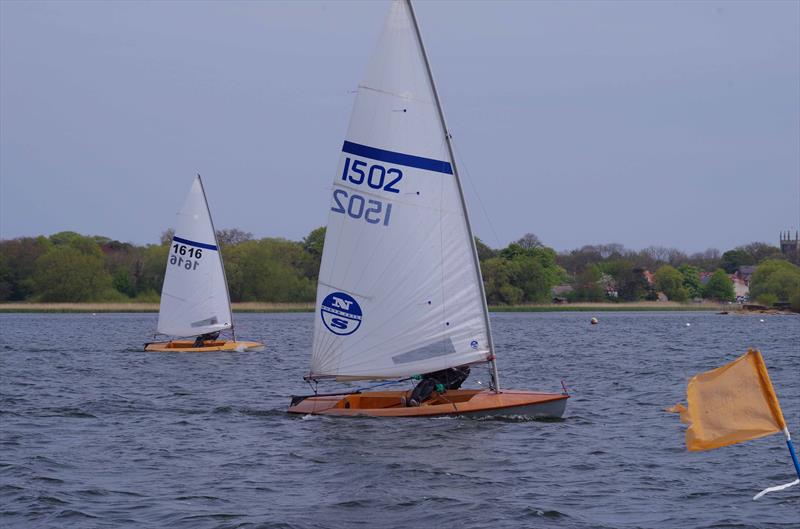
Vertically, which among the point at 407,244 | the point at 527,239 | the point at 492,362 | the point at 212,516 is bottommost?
the point at 212,516

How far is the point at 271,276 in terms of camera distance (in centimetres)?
11338

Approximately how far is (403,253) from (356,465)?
17.0 feet

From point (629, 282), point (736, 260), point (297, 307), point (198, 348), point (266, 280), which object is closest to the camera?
point (198, 348)

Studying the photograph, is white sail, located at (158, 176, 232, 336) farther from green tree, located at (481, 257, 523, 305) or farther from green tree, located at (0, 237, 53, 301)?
green tree, located at (481, 257, 523, 305)

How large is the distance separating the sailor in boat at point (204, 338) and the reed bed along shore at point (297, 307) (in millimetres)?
59006

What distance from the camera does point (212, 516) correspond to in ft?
45.0

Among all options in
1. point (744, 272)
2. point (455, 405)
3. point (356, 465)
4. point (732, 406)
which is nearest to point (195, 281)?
point (455, 405)

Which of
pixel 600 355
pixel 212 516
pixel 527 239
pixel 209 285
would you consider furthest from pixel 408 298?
pixel 527 239

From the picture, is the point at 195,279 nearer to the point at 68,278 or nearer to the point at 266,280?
the point at 266,280

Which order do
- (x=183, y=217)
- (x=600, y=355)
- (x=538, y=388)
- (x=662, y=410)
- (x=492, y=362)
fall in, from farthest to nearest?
(x=600, y=355), (x=183, y=217), (x=538, y=388), (x=662, y=410), (x=492, y=362)

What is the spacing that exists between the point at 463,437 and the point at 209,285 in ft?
82.5

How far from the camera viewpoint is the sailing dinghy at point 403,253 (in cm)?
2064

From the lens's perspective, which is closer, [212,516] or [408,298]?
[212,516]

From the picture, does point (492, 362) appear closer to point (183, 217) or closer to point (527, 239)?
point (183, 217)
